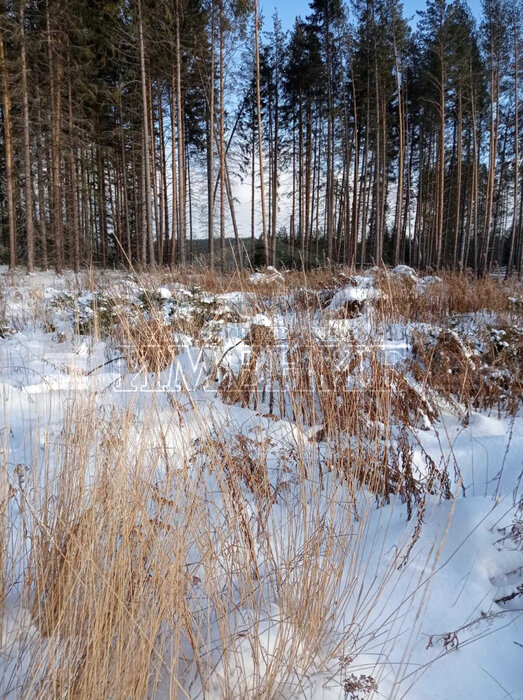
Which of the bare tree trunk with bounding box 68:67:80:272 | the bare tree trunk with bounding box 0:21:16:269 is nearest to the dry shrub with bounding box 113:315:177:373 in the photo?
the bare tree trunk with bounding box 68:67:80:272

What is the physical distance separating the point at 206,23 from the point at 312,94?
7233 mm

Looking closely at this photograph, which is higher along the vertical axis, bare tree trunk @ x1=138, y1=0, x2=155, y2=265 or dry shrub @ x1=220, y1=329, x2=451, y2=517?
bare tree trunk @ x1=138, y1=0, x2=155, y2=265

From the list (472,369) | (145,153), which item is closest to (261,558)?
(472,369)

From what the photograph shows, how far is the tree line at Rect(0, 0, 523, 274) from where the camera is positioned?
38.7 feet

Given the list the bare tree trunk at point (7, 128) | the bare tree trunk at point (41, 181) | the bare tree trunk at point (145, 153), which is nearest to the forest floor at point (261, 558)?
the bare tree trunk at point (145, 153)

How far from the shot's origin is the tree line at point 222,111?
11.8 meters

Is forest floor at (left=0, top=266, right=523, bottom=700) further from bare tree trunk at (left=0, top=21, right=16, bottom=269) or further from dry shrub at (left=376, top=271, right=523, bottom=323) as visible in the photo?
bare tree trunk at (left=0, top=21, right=16, bottom=269)

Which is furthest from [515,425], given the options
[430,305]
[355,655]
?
[430,305]

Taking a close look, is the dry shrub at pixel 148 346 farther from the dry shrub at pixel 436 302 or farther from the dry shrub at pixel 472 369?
the dry shrub at pixel 436 302

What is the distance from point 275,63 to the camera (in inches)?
743

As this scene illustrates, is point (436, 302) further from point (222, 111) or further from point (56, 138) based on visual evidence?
point (56, 138)

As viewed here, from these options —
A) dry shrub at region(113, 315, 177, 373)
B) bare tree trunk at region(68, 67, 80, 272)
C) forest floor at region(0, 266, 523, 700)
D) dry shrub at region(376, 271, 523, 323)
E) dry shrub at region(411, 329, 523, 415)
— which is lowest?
forest floor at region(0, 266, 523, 700)

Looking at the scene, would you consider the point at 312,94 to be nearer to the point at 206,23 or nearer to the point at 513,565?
the point at 206,23

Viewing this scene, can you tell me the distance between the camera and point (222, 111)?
1186 cm
